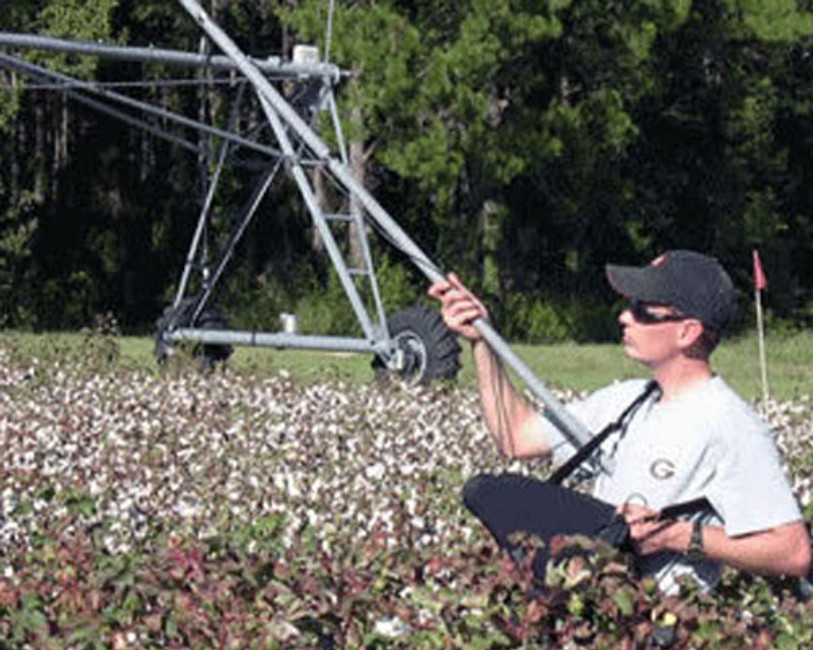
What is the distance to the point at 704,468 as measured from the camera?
17.7ft

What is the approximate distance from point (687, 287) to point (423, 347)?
1358 cm

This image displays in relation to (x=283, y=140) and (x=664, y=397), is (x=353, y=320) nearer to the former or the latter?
(x=283, y=140)

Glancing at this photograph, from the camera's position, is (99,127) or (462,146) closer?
(462,146)

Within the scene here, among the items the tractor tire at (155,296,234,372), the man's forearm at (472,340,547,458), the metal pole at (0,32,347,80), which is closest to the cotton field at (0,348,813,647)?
the man's forearm at (472,340,547,458)

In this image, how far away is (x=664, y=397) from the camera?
5543 mm

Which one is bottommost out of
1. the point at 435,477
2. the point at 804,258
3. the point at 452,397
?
the point at 804,258

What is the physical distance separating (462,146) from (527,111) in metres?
1.62

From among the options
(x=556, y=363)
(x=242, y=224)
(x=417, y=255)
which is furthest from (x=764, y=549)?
(x=556, y=363)

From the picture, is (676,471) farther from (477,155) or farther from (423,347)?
(477,155)

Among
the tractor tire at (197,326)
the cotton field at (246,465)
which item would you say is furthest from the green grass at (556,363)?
the cotton field at (246,465)

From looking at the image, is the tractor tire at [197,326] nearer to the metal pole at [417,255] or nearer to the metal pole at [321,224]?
the metal pole at [321,224]

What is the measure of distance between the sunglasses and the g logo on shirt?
319 mm

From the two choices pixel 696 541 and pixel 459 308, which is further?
pixel 459 308

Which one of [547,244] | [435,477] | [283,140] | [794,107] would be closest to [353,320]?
[547,244]
